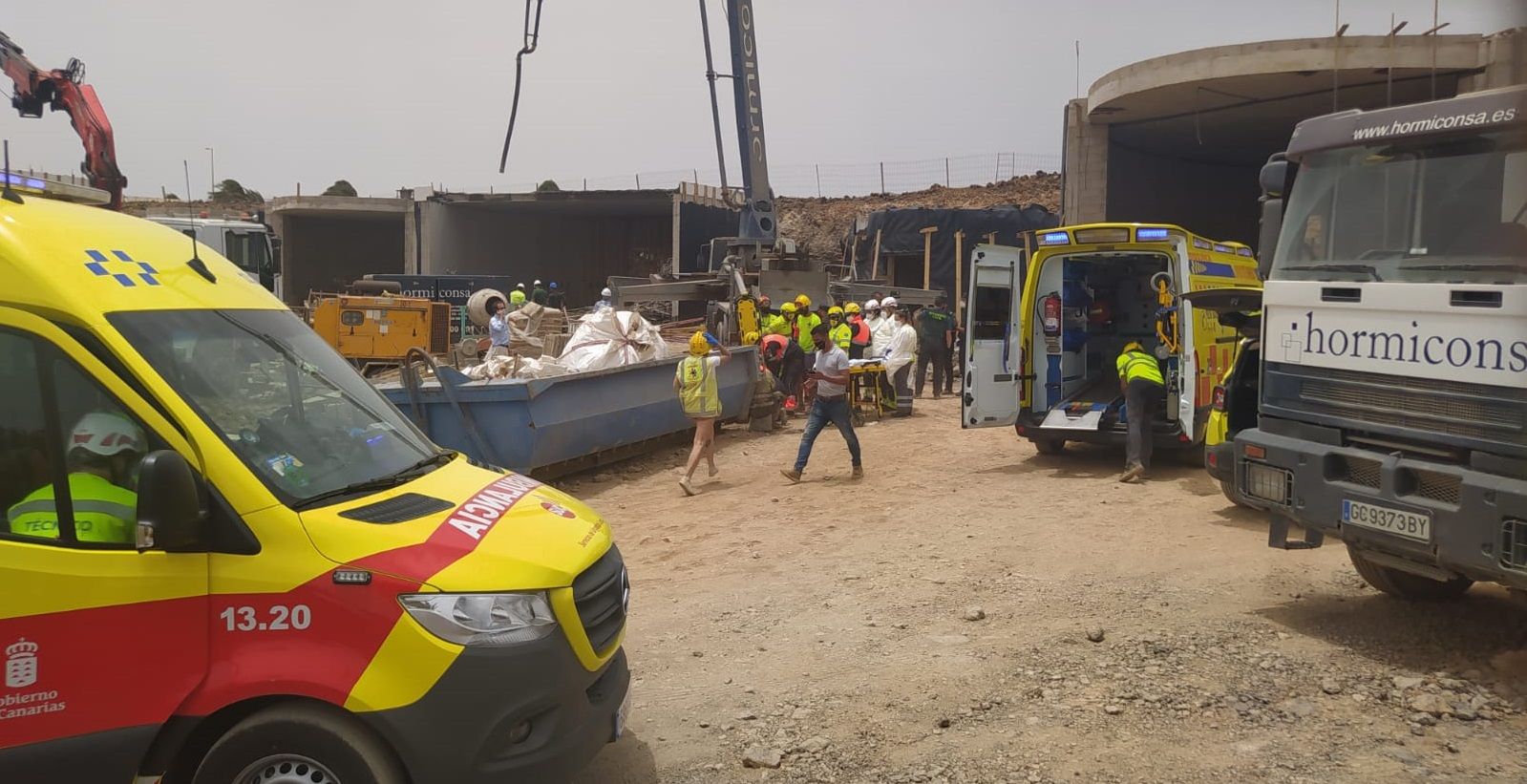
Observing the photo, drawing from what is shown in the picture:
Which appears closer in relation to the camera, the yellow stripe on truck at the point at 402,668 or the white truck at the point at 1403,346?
the yellow stripe on truck at the point at 402,668

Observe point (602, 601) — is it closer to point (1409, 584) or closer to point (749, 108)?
point (1409, 584)

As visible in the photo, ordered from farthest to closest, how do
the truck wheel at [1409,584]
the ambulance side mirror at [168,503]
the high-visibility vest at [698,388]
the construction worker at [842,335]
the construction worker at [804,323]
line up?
the construction worker at [804,323], the construction worker at [842,335], the high-visibility vest at [698,388], the truck wheel at [1409,584], the ambulance side mirror at [168,503]

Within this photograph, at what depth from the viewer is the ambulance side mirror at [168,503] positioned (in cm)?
310

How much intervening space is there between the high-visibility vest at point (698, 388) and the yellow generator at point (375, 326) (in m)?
7.34

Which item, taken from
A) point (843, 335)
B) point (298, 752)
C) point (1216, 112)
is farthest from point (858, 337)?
point (298, 752)

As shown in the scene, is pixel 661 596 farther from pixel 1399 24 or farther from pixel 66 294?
pixel 1399 24

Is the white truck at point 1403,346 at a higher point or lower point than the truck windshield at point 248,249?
lower

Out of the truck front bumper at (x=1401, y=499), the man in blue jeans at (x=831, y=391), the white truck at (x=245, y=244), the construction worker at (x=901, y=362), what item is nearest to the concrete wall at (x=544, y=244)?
the white truck at (x=245, y=244)

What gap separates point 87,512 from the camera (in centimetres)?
332

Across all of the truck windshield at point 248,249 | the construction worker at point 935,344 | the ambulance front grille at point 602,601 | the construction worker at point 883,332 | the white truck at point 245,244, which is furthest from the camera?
the truck windshield at point 248,249

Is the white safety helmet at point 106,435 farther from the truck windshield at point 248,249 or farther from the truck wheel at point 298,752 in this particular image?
the truck windshield at point 248,249

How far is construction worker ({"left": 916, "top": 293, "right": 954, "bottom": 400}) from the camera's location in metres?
17.6

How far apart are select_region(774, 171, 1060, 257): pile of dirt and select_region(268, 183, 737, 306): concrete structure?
2.90 meters

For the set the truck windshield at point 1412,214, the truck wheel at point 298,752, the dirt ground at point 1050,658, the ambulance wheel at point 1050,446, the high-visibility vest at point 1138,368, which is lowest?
the dirt ground at point 1050,658
